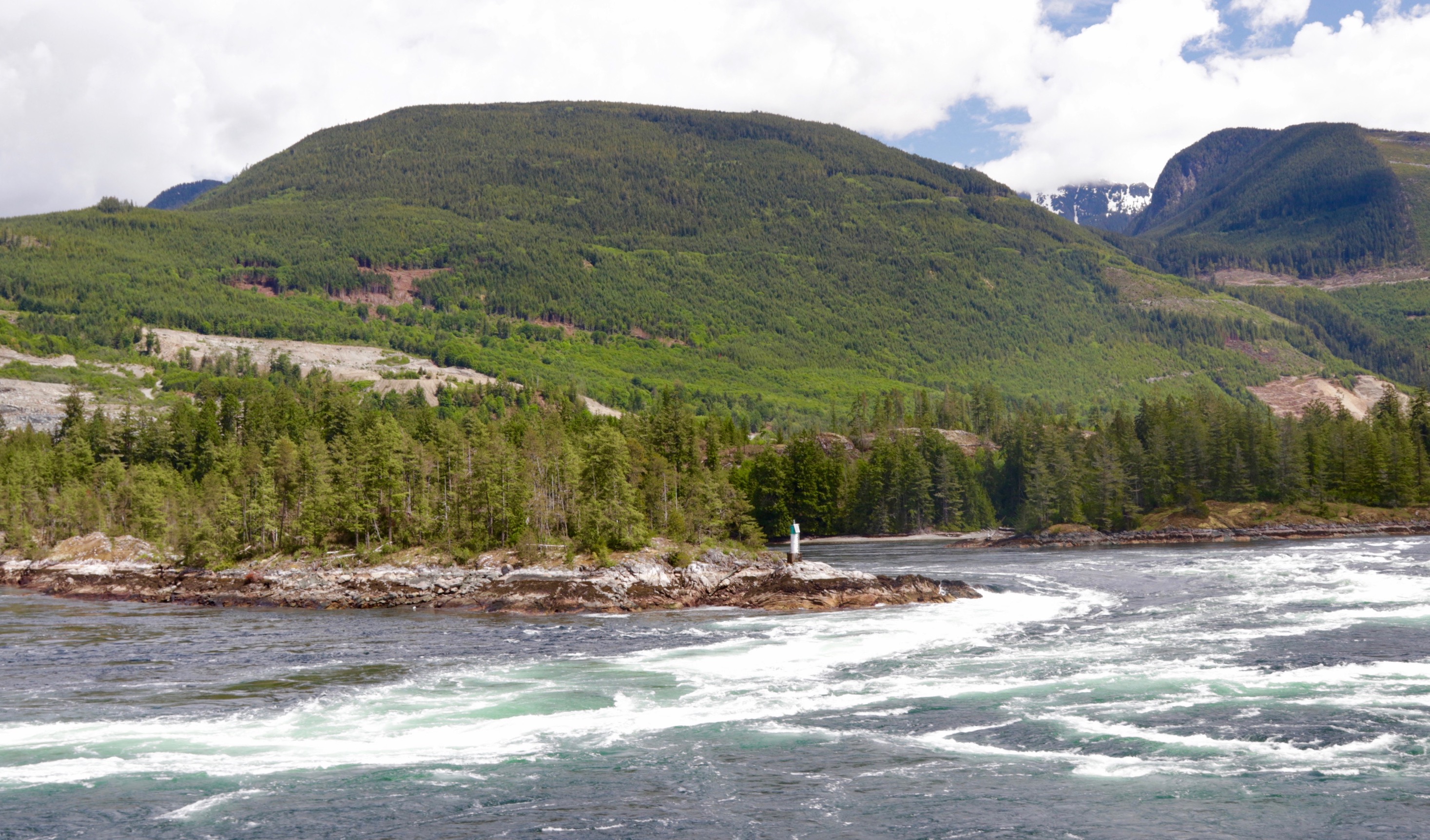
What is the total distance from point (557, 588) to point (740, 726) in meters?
37.4

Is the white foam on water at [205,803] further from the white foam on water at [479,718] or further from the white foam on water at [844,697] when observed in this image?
the white foam on water at [479,718]

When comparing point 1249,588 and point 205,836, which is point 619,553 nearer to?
point 1249,588

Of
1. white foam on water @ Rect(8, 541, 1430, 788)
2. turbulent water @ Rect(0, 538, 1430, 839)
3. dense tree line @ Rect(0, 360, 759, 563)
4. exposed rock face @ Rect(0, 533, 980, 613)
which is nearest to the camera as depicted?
turbulent water @ Rect(0, 538, 1430, 839)

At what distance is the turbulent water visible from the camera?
24562mm

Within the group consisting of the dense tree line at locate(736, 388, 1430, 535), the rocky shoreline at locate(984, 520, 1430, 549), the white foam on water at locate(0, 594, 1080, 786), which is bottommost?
the rocky shoreline at locate(984, 520, 1430, 549)

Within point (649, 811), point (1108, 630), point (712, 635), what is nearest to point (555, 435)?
point (712, 635)

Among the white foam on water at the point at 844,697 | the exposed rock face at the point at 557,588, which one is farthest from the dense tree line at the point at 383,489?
the white foam on water at the point at 844,697

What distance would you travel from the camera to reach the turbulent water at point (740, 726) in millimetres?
24562

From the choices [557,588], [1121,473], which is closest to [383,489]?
[557,588]

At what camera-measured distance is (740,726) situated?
33.7 m

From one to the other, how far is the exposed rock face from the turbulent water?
25.7ft

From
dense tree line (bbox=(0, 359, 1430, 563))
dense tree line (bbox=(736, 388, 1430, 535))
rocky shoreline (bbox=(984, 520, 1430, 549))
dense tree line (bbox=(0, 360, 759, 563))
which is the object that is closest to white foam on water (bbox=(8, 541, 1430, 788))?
dense tree line (bbox=(0, 360, 759, 563))

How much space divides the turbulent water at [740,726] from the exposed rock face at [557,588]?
7.84m

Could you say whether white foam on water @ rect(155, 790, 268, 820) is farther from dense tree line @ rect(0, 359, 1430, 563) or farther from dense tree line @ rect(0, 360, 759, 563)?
dense tree line @ rect(0, 359, 1430, 563)
